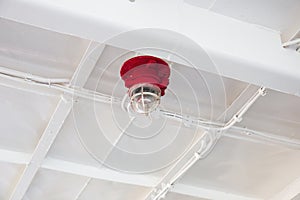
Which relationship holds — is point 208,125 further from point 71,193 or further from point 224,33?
point 71,193

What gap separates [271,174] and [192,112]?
5.54 feet

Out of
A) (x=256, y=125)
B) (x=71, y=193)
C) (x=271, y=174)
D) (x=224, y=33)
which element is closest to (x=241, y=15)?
(x=224, y=33)

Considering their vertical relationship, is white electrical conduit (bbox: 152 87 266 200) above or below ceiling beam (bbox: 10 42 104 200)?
below

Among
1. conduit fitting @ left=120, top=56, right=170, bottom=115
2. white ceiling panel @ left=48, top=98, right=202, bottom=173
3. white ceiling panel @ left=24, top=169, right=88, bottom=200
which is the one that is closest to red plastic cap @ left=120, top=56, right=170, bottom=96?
conduit fitting @ left=120, top=56, right=170, bottom=115

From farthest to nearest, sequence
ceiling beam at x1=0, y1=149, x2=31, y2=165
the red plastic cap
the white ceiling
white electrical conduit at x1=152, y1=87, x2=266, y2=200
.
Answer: ceiling beam at x1=0, y1=149, x2=31, y2=165, white electrical conduit at x1=152, y1=87, x2=266, y2=200, the white ceiling, the red plastic cap

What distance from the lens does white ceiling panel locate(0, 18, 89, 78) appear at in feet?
5.86

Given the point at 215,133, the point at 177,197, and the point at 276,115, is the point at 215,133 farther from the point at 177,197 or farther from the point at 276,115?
the point at 177,197

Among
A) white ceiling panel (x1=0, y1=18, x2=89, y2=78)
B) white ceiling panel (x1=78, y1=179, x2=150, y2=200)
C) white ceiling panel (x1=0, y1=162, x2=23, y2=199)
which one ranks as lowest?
white ceiling panel (x1=0, y1=18, x2=89, y2=78)

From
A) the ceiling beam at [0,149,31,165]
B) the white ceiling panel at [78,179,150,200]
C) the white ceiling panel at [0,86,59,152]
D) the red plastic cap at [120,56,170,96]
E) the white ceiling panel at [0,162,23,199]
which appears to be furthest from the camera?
the white ceiling panel at [78,179,150,200]

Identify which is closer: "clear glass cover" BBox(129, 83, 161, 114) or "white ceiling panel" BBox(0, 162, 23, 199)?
"clear glass cover" BBox(129, 83, 161, 114)

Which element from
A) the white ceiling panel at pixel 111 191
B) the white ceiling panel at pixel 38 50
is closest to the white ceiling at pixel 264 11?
the white ceiling panel at pixel 38 50

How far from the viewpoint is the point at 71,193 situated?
300cm

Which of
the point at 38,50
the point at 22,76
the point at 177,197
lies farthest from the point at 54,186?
the point at 38,50

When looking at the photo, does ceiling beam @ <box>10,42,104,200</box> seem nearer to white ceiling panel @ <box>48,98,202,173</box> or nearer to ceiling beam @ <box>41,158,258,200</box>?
ceiling beam @ <box>41,158,258,200</box>
